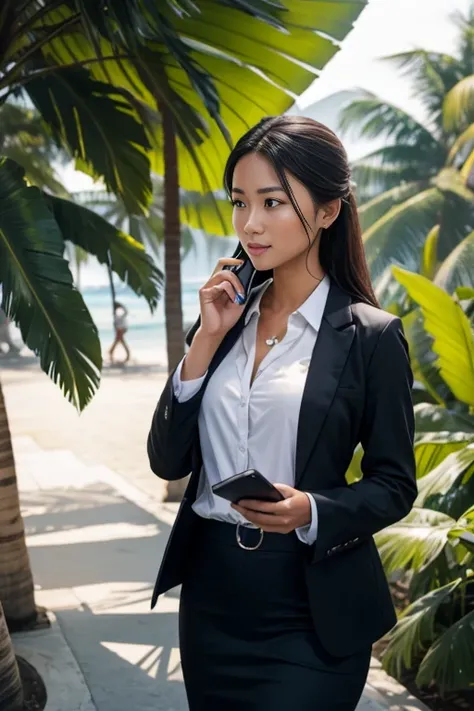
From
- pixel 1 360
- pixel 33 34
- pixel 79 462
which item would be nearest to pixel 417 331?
→ pixel 33 34

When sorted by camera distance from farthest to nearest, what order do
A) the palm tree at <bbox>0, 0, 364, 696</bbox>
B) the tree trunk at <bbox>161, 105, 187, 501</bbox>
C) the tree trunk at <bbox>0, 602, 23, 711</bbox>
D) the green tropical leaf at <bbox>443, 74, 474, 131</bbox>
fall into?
the green tropical leaf at <bbox>443, 74, 474, 131</bbox>
the tree trunk at <bbox>161, 105, 187, 501</bbox>
the palm tree at <bbox>0, 0, 364, 696</bbox>
the tree trunk at <bbox>0, 602, 23, 711</bbox>

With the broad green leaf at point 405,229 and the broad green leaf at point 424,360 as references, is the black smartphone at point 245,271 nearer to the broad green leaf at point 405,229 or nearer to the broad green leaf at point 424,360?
the broad green leaf at point 424,360

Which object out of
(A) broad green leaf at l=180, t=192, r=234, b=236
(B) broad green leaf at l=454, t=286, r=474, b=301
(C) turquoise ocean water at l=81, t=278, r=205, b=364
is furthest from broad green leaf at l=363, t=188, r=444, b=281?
(B) broad green leaf at l=454, t=286, r=474, b=301

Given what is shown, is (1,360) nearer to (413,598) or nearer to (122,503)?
(122,503)

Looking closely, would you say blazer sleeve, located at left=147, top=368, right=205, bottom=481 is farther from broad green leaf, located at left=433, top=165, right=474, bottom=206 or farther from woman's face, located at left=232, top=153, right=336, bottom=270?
broad green leaf, located at left=433, top=165, right=474, bottom=206

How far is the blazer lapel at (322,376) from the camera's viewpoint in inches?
75.2

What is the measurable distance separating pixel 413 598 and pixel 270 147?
314 cm

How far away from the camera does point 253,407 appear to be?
1.99 m

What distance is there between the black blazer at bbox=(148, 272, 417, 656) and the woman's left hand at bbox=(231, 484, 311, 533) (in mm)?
39

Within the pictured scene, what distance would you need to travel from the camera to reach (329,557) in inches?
76.3

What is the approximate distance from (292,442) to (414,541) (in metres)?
1.97

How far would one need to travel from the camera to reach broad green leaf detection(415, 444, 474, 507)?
389 cm

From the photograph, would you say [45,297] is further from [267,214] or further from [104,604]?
[267,214]

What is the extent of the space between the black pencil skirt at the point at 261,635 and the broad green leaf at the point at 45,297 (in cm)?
224
